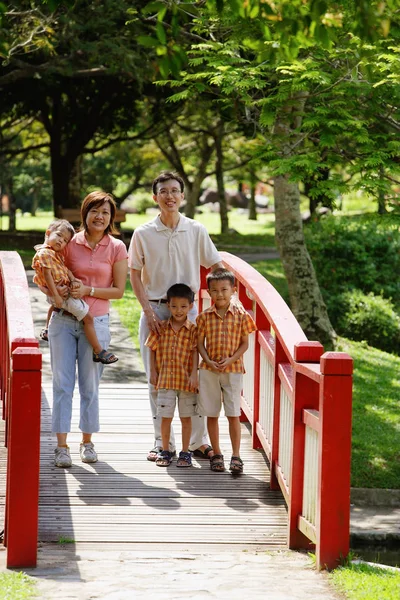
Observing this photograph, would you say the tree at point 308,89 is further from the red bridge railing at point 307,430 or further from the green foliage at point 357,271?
the green foliage at point 357,271

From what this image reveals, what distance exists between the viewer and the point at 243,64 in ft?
32.4

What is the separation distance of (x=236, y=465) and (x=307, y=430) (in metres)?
1.29

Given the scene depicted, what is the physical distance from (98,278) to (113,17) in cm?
1088

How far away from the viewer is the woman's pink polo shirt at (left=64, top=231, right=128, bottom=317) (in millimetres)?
6117

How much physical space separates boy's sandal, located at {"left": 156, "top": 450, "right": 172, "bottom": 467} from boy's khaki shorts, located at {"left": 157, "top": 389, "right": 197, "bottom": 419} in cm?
31

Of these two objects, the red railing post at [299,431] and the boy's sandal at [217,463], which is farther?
the boy's sandal at [217,463]

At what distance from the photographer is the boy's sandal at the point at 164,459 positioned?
6430 mm

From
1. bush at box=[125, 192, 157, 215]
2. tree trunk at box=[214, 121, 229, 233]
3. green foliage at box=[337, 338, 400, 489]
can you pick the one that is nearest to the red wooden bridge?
green foliage at box=[337, 338, 400, 489]

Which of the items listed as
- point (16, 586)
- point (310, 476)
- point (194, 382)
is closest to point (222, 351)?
point (194, 382)

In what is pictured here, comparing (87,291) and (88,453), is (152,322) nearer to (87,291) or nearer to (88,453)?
(87,291)

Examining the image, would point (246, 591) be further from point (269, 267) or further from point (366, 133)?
point (269, 267)

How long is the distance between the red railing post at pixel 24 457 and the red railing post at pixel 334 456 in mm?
1379

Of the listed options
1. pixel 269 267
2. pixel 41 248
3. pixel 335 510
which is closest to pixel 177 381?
pixel 41 248

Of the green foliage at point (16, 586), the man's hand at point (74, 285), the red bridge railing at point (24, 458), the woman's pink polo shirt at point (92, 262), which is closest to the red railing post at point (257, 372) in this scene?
the woman's pink polo shirt at point (92, 262)
